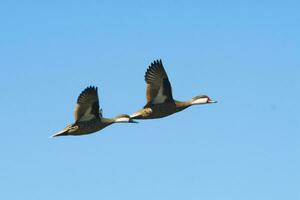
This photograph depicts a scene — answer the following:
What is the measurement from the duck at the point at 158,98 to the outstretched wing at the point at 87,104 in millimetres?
2750

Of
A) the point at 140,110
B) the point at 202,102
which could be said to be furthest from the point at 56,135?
the point at 202,102

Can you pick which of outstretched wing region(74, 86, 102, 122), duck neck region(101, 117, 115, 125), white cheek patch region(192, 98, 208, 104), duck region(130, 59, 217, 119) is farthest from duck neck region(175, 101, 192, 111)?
outstretched wing region(74, 86, 102, 122)

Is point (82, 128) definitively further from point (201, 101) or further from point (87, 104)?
point (201, 101)

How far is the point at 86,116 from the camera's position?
50.6 metres

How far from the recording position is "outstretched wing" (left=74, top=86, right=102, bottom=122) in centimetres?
5044

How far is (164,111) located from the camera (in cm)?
5266

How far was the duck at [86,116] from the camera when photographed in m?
50.5

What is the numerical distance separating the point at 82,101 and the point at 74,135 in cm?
187

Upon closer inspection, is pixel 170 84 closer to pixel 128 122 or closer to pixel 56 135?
pixel 128 122

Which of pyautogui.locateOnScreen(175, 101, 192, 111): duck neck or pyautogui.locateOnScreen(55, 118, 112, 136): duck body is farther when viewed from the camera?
pyautogui.locateOnScreen(175, 101, 192, 111): duck neck

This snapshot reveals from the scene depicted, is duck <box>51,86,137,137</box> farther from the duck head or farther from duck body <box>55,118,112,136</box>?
the duck head

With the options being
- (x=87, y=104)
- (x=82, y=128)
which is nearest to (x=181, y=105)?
(x=87, y=104)

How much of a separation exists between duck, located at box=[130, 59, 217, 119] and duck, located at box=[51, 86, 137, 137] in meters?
2.43

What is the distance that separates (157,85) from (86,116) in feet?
15.2
